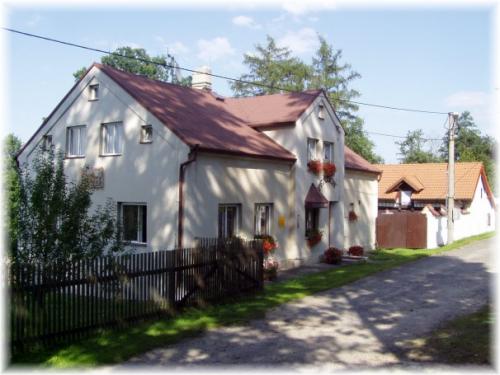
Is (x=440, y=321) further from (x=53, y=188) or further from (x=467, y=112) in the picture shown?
(x=467, y=112)

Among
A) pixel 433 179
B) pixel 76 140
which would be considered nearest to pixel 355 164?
pixel 433 179

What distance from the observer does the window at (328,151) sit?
72.2ft

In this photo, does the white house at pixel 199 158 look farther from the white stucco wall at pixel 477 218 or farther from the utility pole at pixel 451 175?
the white stucco wall at pixel 477 218

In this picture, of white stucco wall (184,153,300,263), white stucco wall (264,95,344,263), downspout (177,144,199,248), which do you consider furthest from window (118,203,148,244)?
white stucco wall (264,95,344,263)

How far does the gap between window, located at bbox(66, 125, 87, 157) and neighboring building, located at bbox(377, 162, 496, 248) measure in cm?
1917

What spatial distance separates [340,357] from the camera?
8328mm

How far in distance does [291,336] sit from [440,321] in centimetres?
324

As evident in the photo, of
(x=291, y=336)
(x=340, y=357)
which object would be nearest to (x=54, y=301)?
(x=291, y=336)

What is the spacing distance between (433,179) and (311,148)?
17.8 metres

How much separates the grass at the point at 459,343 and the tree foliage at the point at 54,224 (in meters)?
6.98

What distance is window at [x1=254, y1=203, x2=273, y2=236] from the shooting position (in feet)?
60.1

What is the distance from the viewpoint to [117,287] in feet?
34.4

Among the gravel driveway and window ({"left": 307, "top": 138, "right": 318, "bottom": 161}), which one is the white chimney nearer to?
window ({"left": 307, "top": 138, "right": 318, "bottom": 161})

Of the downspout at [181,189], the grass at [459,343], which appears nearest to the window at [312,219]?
the downspout at [181,189]
